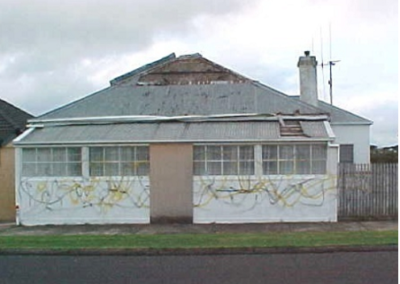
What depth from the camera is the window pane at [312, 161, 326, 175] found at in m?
16.3

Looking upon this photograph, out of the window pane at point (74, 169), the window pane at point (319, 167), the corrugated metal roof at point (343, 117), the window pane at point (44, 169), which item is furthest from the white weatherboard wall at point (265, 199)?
the corrugated metal roof at point (343, 117)

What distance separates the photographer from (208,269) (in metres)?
9.39

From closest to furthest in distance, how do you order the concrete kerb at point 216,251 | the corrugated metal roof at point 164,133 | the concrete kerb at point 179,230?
the concrete kerb at point 216,251 < the concrete kerb at point 179,230 < the corrugated metal roof at point 164,133

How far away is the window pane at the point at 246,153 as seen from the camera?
1645cm

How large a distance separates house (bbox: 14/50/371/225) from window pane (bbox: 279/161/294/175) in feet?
0.10

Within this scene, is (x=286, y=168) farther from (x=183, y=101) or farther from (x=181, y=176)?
(x=183, y=101)

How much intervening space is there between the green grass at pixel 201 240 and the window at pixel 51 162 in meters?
3.46

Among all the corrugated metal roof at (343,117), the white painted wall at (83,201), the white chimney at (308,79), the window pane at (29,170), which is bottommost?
the white painted wall at (83,201)

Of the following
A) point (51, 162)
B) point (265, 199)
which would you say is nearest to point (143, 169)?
point (51, 162)

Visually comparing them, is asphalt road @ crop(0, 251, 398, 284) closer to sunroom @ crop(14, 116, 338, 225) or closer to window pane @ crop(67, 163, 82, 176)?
sunroom @ crop(14, 116, 338, 225)

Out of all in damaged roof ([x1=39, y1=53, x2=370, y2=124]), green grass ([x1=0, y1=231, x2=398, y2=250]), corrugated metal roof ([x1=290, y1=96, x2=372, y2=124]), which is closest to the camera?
green grass ([x1=0, y1=231, x2=398, y2=250])

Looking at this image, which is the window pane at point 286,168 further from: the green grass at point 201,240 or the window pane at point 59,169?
the window pane at point 59,169

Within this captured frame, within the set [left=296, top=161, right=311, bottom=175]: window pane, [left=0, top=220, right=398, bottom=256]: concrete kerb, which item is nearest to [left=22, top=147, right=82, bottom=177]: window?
[left=0, top=220, right=398, bottom=256]: concrete kerb

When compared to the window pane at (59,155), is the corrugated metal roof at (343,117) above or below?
above
